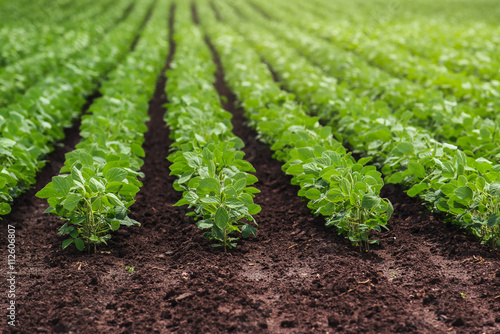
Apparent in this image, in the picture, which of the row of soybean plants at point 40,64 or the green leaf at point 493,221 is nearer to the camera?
the green leaf at point 493,221

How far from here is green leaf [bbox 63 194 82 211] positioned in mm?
2908

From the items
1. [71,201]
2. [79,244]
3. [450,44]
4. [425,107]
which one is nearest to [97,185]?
[71,201]

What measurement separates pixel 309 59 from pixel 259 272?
10.6 m

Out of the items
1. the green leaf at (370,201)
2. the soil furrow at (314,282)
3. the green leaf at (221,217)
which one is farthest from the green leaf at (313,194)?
the green leaf at (221,217)

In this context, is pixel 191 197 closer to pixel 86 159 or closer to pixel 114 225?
pixel 114 225

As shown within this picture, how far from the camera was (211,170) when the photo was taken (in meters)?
3.45

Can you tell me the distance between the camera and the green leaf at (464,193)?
122 inches

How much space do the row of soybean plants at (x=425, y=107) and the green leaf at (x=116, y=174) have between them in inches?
120

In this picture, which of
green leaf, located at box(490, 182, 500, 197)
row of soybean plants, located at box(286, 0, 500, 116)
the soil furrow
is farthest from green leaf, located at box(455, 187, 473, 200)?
row of soybean plants, located at box(286, 0, 500, 116)

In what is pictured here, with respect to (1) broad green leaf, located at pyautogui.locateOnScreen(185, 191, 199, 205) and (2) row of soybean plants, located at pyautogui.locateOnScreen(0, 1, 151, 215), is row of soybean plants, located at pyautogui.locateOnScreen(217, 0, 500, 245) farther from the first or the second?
(2) row of soybean plants, located at pyautogui.locateOnScreen(0, 1, 151, 215)

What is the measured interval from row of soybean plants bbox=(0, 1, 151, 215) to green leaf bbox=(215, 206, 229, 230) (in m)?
1.70

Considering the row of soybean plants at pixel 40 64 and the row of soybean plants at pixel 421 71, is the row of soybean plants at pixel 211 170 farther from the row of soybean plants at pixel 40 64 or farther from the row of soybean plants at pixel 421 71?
the row of soybean plants at pixel 421 71

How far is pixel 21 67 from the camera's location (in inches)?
356

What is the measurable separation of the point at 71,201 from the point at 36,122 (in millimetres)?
2784
